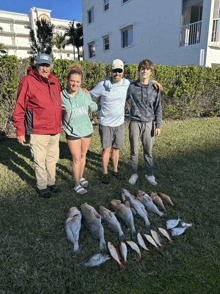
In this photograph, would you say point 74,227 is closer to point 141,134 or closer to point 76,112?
point 76,112

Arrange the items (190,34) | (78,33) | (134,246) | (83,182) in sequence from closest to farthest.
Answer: (134,246) < (83,182) < (190,34) < (78,33)

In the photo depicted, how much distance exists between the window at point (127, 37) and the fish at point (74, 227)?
55.4 ft

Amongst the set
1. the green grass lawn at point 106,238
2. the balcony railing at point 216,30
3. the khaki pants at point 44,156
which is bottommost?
the green grass lawn at point 106,238

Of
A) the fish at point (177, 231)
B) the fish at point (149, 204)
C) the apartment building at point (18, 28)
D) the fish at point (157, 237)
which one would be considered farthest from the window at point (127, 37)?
the apartment building at point (18, 28)

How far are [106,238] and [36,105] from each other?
2.14m

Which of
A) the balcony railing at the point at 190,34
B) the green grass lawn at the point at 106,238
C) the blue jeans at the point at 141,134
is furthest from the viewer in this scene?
the balcony railing at the point at 190,34

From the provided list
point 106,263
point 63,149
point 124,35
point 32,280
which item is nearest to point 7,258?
point 32,280

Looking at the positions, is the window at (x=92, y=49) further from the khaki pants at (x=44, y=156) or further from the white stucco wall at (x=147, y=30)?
the khaki pants at (x=44, y=156)

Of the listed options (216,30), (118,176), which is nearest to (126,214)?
(118,176)

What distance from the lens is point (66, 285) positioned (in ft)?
6.22

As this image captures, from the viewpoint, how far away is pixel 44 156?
3154mm

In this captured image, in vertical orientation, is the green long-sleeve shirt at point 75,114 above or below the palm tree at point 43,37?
below

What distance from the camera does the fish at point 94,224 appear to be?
91.3 inches

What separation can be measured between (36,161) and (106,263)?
1.86 meters
